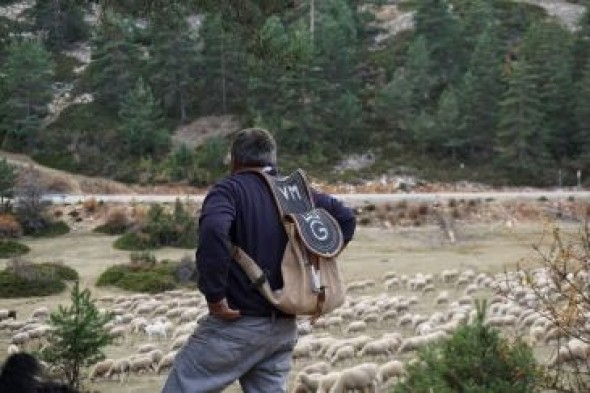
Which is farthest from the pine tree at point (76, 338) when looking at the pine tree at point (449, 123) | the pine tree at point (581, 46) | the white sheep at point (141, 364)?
the pine tree at point (581, 46)

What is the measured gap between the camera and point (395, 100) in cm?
4944

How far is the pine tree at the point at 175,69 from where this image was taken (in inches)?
1986

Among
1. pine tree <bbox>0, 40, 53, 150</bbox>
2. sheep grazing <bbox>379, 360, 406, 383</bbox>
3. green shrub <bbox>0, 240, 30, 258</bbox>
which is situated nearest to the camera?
sheep grazing <bbox>379, 360, 406, 383</bbox>

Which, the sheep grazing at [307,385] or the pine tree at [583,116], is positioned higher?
→ the pine tree at [583,116]

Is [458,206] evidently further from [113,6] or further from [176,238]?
[113,6]

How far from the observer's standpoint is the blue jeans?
207 inches

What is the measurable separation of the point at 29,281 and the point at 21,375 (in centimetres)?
1761

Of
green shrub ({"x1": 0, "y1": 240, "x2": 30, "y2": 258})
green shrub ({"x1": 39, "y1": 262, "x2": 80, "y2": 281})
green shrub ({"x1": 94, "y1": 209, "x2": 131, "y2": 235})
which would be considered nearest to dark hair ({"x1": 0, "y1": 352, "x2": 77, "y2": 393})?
Answer: green shrub ({"x1": 39, "y1": 262, "x2": 80, "y2": 281})

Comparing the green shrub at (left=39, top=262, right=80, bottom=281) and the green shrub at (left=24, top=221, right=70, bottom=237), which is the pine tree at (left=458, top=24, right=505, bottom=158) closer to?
the green shrub at (left=24, top=221, right=70, bottom=237)

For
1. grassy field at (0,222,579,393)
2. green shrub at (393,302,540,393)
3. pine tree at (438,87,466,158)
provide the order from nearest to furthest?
1. green shrub at (393,302,540,393)
2. grassy field at (0,222,579,393)
3. pine tree at (438,87,466,158)

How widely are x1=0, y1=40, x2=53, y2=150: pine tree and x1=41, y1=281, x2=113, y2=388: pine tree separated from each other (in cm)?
3859

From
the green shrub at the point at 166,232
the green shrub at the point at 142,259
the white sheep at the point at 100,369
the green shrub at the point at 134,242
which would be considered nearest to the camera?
the white sheep at the point at 100,369

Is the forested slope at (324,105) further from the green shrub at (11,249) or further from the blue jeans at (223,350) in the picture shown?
the blue jeans at (223,350)

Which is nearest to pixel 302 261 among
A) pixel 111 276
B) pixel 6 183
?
pixel 111 276
